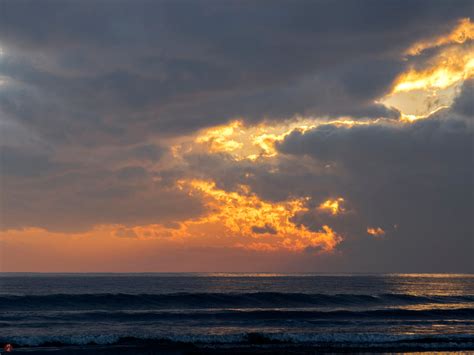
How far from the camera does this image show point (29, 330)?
4112cm

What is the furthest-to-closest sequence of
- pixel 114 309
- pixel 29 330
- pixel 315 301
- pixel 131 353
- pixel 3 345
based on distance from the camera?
pixel 315 301 → pixel 114 309 → pixel 29 330 → pixel 3 345 → pixel 131 353

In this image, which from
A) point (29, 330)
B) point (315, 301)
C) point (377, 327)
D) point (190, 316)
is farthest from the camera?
point (315, 301)

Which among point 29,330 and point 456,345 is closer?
point 456,345

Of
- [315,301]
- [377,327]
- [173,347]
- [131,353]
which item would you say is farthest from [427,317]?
[131,353]

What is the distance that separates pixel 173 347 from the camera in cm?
3425

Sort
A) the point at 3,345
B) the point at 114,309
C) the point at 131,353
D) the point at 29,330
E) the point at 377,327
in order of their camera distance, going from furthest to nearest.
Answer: the point at 114,309 < the point at 377,327 < the point at 29,330 < the point at 3,345 < the point at 131,353

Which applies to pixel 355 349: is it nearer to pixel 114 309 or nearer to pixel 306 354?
pixel 306 354

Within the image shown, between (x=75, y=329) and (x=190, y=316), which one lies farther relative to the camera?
(x=190, y=316)

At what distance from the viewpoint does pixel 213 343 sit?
35969 mm

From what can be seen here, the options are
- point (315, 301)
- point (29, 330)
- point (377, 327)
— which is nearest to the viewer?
point (29, 330)

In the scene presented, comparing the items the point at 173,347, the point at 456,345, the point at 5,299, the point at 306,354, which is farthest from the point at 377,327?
the point at 5,299

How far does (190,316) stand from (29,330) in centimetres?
1485

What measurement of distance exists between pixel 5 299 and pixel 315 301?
36.6m

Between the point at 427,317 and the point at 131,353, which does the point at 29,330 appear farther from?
the point at 427,317
